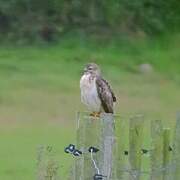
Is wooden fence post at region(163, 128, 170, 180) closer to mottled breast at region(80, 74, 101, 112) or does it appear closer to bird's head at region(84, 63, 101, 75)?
mottled breast at region(80, 74, 101, 112)

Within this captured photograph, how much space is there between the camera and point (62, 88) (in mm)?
23203

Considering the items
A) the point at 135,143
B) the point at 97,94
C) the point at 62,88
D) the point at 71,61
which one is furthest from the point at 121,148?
the point at 71,61

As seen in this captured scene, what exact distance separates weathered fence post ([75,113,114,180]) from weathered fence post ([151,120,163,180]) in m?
0.36

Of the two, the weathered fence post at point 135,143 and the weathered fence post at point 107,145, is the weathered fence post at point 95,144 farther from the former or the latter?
the weathered fence post at point 135,143

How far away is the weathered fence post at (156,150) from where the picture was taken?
6.79 meters

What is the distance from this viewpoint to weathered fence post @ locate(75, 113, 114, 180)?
6.50m

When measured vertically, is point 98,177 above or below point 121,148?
below

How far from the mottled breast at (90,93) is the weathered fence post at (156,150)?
218 centimetres

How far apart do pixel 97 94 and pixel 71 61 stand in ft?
58.4

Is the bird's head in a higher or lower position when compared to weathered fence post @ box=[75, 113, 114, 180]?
higher

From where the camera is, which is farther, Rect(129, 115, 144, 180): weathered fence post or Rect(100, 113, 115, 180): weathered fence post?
Rect(129, 115, 144, 180): weathered fence post

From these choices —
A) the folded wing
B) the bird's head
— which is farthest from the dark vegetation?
the folded wing

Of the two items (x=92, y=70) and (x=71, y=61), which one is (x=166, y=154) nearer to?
(x=92, y=70)

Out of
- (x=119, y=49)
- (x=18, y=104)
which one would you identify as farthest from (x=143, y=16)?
(x=18, y=104)
